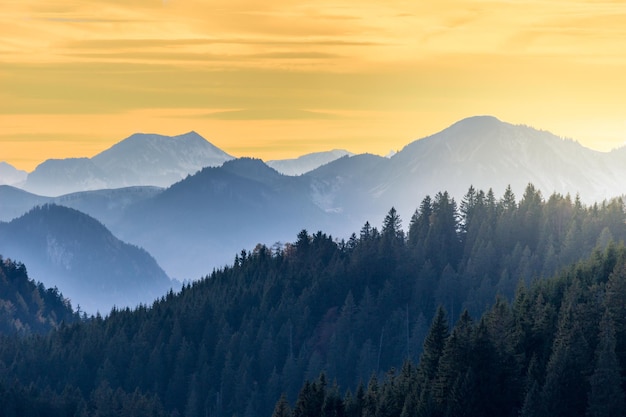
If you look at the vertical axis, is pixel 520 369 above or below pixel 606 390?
above

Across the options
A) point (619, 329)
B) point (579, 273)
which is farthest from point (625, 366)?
point (579, 273)

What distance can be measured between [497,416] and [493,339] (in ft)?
27.2

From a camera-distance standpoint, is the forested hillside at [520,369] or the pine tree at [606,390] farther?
the forested hillside at [520,369]

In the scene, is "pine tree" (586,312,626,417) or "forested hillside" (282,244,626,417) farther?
"forested hillside" (282,244,626,417)

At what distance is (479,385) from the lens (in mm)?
111125

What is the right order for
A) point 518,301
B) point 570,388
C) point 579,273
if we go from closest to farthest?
point 570,388 < point 518,301 < point 579,273

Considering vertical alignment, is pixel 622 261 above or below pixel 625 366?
above

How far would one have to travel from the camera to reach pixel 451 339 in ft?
380

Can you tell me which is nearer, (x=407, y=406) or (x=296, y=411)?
(x=407, y=406)

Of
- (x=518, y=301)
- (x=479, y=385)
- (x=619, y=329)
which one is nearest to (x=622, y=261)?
(x=518, y=301)

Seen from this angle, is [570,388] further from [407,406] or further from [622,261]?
[622,261]

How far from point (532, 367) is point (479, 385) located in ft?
16.0

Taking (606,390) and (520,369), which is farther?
(520,369)

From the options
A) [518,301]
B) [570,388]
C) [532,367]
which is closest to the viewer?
[570,388]
